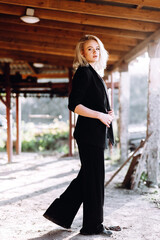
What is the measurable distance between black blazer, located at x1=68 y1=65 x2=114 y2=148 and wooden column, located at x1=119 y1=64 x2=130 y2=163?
5310 mm

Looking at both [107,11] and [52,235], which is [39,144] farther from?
[52,235]

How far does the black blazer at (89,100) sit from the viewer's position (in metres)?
2.50

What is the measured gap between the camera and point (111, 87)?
9398 mm

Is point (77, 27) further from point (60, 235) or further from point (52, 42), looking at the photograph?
point (60, 235)

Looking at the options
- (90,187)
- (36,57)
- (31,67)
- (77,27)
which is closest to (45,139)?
(31,67)

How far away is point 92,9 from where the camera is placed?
165 inches

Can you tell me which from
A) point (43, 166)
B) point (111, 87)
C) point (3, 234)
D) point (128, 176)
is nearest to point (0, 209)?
point (3, 234)

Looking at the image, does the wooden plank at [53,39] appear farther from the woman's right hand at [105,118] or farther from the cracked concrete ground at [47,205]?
the woman's right hand at [105,118]

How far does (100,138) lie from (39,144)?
10.7m

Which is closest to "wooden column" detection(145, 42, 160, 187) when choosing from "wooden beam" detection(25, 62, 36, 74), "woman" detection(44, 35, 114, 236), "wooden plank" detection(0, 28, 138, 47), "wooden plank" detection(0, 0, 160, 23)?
"wooden plank" detection(0, 0, 160, 23)

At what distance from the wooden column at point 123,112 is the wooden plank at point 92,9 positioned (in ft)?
10.9

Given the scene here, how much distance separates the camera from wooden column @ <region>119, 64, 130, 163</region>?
781cm

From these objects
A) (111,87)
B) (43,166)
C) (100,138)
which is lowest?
(43,166)

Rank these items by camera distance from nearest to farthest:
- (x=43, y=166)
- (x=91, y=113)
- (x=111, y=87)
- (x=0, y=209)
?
(x=91, y=113), (x=0, y=209), (x=43, y=166), (x=111, y=87)
